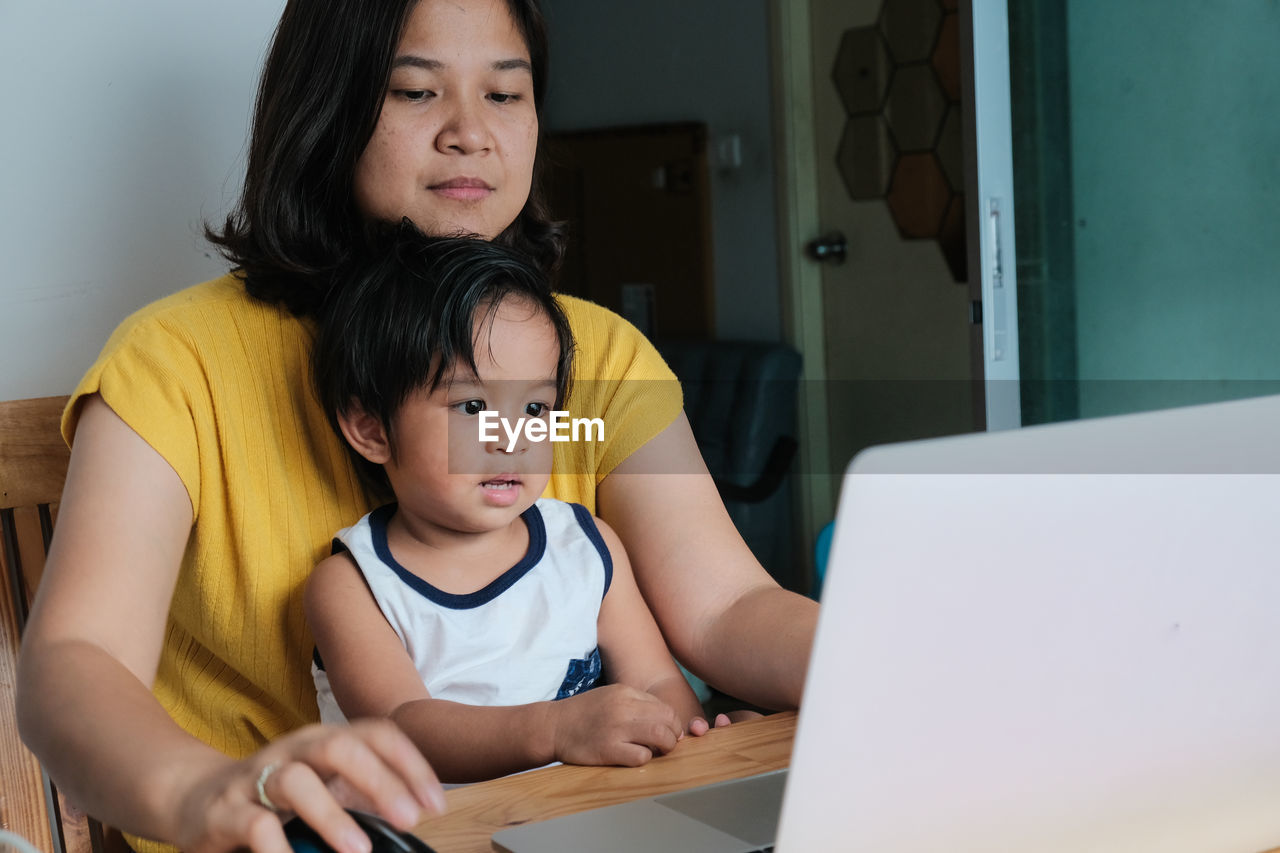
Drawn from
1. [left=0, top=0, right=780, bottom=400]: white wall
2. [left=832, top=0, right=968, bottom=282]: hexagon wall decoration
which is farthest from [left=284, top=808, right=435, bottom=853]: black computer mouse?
[left=832, top=0, right=968, bottom=282]: hexagon wall decoration

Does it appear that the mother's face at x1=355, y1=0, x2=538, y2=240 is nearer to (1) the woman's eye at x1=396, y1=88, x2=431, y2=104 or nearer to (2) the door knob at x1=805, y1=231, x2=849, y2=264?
(1) the woman's eye at x1=396, y1=88, x2=431, y2=104

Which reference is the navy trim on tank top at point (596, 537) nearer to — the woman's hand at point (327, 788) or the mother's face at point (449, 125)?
the mother's face at point (449, 125)

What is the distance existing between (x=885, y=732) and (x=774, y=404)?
127 inches

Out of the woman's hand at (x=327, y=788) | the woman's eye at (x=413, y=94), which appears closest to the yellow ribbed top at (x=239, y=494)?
the woman's eye at (x=413, y=94)

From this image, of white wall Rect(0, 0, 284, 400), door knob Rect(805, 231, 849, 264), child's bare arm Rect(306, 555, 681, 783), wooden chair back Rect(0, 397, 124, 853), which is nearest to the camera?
child's bare arm Rect(306, 555, 681, 783)

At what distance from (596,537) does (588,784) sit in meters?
0.38

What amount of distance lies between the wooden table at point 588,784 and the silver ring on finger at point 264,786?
0.16m

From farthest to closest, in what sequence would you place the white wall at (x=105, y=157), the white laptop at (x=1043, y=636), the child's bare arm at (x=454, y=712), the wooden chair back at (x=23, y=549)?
1. the white wall at (x=105, y=157)
2. the wooden chair back at (x=23, y=549)
3. the child's bare arm at (x=454, y=712)
4. the white laptop at (x=1043, y=636)

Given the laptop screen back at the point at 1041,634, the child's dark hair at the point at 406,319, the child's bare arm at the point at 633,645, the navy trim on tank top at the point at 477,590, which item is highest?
the child's dark hair at the point at 406,319

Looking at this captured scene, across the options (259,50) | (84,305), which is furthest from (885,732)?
(259,50)

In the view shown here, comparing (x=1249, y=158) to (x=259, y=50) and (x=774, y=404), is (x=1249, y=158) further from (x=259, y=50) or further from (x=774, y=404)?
(x=259, y=50)

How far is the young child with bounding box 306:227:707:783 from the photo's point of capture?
987 millimetres

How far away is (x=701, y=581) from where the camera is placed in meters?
1.11

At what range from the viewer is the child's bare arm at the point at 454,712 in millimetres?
787
